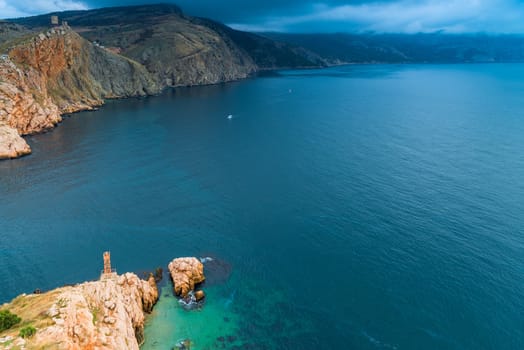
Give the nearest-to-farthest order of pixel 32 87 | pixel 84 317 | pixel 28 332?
pixel 28 332, pixel 84 317, pixel 32 87

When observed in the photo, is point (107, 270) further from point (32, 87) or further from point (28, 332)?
point (32, 87)

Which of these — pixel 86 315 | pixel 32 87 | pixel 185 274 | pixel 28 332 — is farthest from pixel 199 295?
pixel 32 87

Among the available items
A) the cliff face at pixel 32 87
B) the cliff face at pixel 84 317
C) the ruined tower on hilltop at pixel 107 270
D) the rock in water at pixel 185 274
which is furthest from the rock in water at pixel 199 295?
the cliff face at pixel 32 87

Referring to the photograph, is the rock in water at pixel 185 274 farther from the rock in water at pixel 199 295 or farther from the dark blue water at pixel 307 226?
the dark blue water at pixel 307 226

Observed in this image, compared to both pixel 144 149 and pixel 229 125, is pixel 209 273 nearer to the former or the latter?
pixel 144 149

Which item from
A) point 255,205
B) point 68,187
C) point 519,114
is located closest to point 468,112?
point 519,114
